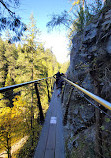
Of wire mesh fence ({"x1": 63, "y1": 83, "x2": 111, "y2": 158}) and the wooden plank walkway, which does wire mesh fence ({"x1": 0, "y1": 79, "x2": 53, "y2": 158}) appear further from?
wire mesh fence ({"x1": 63, "y1": 83, "x2": 111, "y2": 158})

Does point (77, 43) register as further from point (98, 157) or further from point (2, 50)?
point (2, 50)

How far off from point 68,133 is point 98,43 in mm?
4361

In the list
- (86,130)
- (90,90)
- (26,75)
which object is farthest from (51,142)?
(26,75)

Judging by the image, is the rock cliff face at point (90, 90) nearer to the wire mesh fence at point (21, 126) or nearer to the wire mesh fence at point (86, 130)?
the wire mesh fence at point (86, 130)

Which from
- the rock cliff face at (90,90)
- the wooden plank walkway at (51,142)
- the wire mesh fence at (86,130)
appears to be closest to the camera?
the wooden plank walkway at (51,142)

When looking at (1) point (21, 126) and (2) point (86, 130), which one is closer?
(2) point (86, 130)

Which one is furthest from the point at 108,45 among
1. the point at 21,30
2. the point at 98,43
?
the point at 21,30

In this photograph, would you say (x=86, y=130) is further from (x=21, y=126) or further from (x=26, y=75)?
(x=26, y=75)

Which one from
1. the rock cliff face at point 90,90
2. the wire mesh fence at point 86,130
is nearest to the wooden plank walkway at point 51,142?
the wire mesh fence at point 86,130

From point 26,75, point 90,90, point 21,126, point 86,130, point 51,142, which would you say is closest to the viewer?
point 51,142

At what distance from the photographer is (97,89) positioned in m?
1.95

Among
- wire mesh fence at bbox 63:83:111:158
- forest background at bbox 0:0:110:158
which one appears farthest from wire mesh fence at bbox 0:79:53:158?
wire mesh fence at bbox 63:83:111:158

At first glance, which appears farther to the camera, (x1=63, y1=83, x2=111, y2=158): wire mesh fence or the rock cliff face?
the rock cliff face

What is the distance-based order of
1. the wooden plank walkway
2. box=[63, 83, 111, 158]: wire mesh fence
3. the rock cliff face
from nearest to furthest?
the wooden plank walkway, box=[63, 83, 111, 158]: wire mesh fence, the rock cliff face
